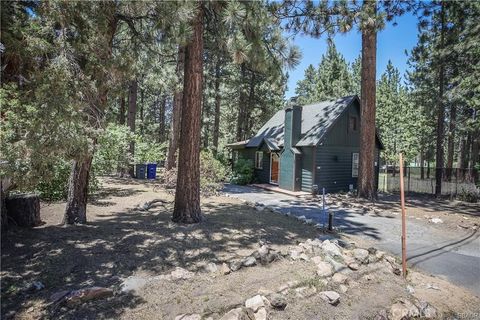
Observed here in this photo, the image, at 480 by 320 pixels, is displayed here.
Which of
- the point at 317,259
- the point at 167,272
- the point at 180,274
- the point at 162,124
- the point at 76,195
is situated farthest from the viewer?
the point at 162,124

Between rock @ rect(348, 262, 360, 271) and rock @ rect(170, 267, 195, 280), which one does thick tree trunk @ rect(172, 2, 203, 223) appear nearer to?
rock @ rect(170, 267, 195, 280)

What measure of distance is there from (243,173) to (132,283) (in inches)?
579

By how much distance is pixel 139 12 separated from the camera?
235 inches

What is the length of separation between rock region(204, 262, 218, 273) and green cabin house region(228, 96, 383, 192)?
10717 millimetres

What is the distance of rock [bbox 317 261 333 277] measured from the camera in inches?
183

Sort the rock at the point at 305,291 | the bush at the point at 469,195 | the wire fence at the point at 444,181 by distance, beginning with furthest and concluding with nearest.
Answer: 1. the wire fence at the point at 444,181
2. the bush at the point at 469,195
3. the rock at the point at 305,291

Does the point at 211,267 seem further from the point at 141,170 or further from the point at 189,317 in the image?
the point at 141,170

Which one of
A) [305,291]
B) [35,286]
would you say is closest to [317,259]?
[305,291]

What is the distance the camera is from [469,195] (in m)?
13.5

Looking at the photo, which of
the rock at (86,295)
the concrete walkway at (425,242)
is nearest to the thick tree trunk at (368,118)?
the concrete walkway at (425,242)

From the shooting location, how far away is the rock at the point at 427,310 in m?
4.03

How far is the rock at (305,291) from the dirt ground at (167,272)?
0.07 ft

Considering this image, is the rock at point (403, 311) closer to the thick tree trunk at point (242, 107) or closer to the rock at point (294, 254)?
the rock at point (294, 254)

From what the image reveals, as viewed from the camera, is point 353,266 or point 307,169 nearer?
point 353,266
